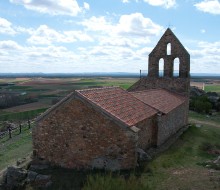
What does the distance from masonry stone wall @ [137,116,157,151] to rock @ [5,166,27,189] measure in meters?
5.58

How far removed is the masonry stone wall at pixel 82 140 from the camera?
14.2 meters

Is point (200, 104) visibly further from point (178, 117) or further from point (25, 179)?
point (25, 179)

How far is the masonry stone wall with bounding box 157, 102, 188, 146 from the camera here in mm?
18733

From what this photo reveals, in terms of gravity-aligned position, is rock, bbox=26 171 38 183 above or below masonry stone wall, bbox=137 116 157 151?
below

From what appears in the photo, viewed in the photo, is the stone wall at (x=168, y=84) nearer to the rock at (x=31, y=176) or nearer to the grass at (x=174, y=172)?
the grass at (x=174, y=172)

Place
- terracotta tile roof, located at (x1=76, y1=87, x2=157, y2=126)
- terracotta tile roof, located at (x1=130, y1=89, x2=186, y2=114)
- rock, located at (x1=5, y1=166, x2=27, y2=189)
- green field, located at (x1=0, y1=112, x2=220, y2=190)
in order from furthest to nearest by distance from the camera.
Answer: terracotta tile roof, located at (x1=130, y1=89, x2=186, y2=114) < terracotta tile roof, located at (x1=76, y1=87, x2=157, y2=126) < rock, located at (x1=5, y1=166, x2=27, y2=189) < green field, located at (x1=0, y1=112, x2=220, y2=190)

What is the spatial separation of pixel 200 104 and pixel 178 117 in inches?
606

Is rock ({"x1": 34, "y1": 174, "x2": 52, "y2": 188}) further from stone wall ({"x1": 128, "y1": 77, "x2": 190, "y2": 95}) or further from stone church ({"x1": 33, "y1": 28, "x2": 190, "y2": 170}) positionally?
stone wall ({"x1": 128, "y1": 77, "x2": 190, "y2": 95})

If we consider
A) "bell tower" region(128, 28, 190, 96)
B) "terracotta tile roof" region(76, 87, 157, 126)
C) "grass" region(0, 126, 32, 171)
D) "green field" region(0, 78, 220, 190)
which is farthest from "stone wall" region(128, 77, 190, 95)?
"grass" region(0, 126, 32, 171)

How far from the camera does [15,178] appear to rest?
46.8ft

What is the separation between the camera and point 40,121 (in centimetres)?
1595

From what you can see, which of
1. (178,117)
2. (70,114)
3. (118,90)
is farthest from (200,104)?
(70,114)

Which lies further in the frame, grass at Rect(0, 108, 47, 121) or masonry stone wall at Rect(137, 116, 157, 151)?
grass at Rect(0, 108, 47, 121)

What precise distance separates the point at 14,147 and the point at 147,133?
10724mm
